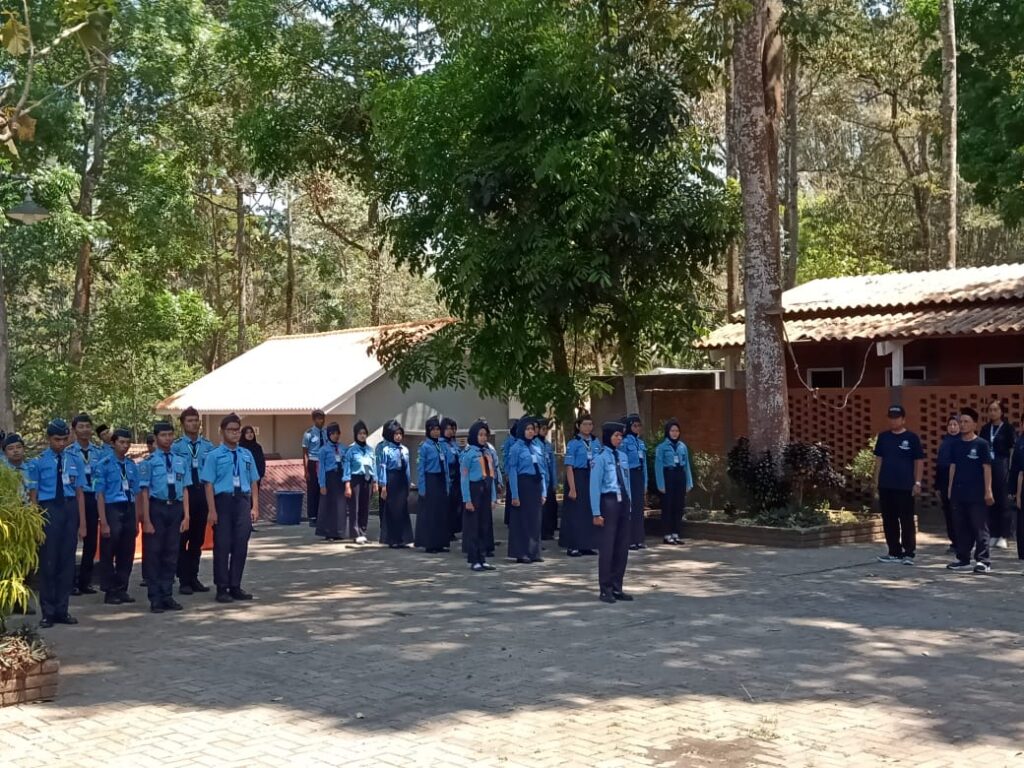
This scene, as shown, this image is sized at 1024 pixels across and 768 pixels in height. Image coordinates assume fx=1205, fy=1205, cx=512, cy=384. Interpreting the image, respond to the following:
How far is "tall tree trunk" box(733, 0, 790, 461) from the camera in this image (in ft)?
54.2

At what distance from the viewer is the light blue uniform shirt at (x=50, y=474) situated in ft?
33.8

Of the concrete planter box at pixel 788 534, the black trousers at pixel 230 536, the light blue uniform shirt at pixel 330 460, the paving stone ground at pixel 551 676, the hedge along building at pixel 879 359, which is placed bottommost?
the paving stone ground at pixel 551 676

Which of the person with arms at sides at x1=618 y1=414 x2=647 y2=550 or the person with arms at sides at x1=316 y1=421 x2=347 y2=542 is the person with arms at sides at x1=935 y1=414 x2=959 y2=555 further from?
the person with arms at sides at x1=316 y1=421 x2=347 y2=542

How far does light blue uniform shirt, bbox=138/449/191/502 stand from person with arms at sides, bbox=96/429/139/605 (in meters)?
0.36

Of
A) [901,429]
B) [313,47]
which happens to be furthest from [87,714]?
[313,47]

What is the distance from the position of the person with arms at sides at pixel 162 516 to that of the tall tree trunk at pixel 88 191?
46.1ft

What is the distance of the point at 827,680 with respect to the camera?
786 centimetres

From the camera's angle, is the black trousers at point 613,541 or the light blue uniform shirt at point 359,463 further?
the light blue uniform shirt at point 359,463

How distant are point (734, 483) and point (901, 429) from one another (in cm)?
378

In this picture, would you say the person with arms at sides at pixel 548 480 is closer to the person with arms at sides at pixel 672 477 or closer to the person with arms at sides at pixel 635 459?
the person with arms at sides at pixel 635 459

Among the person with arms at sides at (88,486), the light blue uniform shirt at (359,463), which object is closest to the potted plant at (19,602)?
the person with arms at sides at (88,486)

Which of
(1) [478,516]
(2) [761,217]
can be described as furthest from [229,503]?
(2) [761,217]

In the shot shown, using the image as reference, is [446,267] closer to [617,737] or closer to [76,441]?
[76,441]

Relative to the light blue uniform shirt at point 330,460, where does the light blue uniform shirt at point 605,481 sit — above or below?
below
